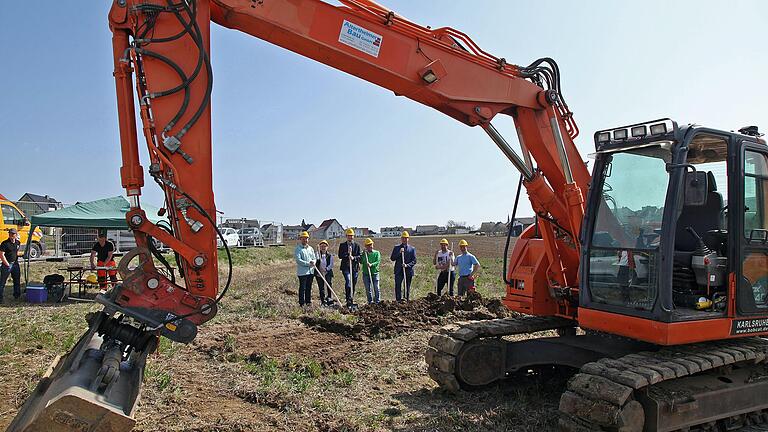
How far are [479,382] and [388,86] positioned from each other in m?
3.50

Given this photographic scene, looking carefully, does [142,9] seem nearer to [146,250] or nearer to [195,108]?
[195,108]

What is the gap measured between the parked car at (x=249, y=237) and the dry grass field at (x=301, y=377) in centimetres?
2931

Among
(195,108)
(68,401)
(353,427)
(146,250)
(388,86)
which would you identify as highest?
(388,86)

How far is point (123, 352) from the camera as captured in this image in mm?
4637

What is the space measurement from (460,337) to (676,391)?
2311mm

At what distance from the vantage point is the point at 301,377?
22.6 feet

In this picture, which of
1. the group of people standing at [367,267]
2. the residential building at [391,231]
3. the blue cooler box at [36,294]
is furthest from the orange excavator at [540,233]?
the residential building at [391,231]

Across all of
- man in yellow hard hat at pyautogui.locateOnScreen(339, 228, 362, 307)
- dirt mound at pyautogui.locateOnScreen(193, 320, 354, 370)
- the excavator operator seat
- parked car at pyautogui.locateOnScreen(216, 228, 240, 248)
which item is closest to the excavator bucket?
dirt mound at pyautogui.locateOnScreen(193, 320, 354, 370)

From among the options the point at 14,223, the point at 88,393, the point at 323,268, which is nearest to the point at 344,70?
the point at 88,393

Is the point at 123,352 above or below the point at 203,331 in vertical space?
above

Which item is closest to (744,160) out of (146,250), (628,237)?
(628,237)

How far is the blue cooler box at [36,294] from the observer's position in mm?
13156

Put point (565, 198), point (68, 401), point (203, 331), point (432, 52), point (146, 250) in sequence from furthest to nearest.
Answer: point (203, 331) → point (565, 198) → point (432, 52) → point (146, 250) → point (68, 401)

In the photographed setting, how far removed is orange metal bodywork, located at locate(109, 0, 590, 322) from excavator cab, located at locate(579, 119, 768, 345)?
0.59 metres
